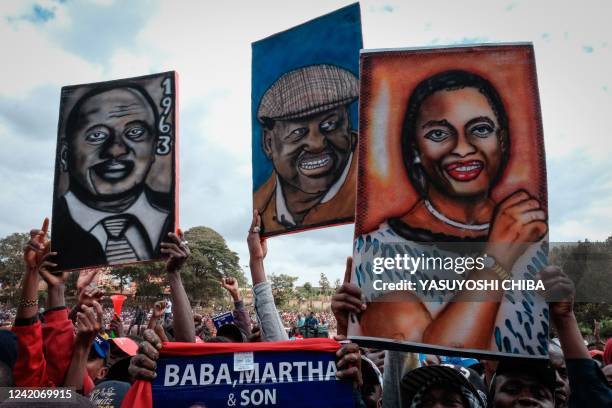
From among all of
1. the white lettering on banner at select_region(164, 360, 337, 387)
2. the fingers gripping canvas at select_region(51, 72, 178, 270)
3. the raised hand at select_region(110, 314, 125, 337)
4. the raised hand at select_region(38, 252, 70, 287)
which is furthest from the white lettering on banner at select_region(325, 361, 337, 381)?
the raised hand at select_region(110, 314, 125, 337)

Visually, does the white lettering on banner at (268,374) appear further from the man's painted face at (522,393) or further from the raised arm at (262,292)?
the man's painted face at (522,393)

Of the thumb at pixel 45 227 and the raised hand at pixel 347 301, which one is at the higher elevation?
the thumb at pixel 45 227

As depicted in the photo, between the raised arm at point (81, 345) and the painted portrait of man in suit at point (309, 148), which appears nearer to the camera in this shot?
the raised arm at point (81, 345)

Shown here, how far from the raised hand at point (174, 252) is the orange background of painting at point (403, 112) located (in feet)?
5.17

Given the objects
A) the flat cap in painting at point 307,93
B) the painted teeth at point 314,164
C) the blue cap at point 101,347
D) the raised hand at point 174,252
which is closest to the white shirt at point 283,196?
the painted teeth at point 314,164

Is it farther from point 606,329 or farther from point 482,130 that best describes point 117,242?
point 606,329

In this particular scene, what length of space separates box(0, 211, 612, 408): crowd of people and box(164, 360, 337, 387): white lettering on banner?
105 mm

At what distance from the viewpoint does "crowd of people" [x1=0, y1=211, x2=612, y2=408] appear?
2.44 metres

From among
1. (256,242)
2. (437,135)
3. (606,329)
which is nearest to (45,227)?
(256,242)

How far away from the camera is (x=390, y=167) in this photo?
259cm

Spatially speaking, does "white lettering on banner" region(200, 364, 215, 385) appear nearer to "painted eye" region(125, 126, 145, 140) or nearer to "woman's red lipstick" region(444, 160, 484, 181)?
"woman's red lipstick" region(444, 160, 484, 181)

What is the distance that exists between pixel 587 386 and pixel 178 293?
2.51 meters

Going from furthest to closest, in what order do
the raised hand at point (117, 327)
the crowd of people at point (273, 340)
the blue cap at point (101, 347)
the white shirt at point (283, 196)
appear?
1. the raised hand at point (117, 327)
2. the blue cap at point (101, 347)
3. the white shirt at point (283, 196)
4. the crowd of people at point (273, 340)

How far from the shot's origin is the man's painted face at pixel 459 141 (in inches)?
100
